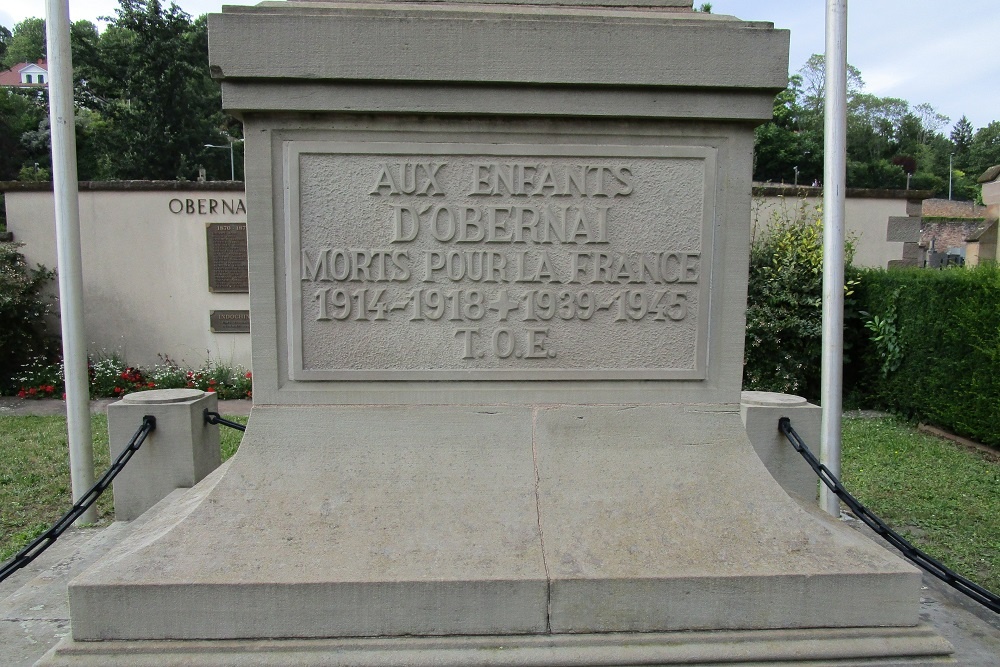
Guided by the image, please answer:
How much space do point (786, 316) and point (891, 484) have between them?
Result: 3216mm

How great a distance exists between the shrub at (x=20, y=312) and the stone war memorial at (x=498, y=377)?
8251 millimetres

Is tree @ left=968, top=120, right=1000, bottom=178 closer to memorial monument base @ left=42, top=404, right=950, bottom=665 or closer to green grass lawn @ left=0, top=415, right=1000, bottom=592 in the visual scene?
green grass lawn @ left=0, top=415, right=1000, bottom=592

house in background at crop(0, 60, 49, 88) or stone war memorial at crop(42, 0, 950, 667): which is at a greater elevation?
house in background at crop(0, 60, 49, 88)

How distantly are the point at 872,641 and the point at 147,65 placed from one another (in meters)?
36.2

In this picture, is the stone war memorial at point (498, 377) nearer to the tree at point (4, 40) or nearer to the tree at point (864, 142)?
the tree at point (864, 142)

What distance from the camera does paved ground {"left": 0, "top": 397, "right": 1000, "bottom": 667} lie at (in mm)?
2363

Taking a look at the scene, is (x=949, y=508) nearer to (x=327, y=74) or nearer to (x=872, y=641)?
(x=872, y=641)

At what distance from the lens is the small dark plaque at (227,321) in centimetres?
999

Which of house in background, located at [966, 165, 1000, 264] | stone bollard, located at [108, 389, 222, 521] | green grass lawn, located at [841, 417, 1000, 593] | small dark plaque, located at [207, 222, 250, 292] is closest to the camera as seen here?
stone bollard, located at [108, 389, 222, 521]

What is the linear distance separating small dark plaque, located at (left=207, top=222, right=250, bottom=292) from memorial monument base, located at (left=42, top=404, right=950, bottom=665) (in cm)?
799

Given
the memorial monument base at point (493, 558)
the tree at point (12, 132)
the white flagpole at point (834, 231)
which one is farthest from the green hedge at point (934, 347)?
the tree at point (12, 132)

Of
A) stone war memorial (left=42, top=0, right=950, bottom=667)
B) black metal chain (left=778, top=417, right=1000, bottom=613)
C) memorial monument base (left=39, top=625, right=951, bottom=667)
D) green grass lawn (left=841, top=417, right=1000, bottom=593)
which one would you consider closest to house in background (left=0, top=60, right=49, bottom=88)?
green grass lawn (left=841, top=417, right=1000, bottom=593)

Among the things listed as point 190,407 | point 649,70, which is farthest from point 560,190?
point 190,407

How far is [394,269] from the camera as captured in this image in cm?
254
